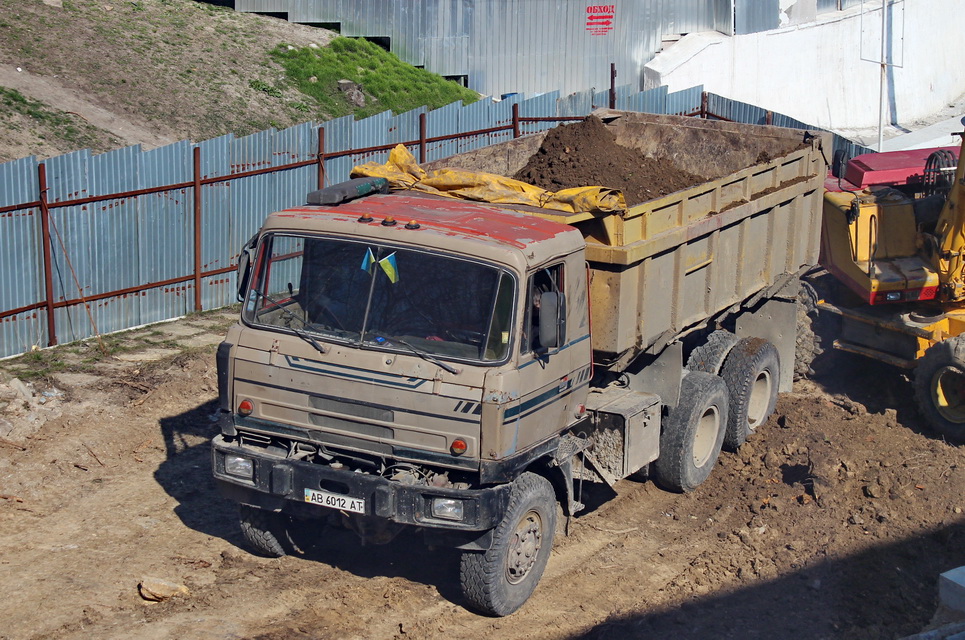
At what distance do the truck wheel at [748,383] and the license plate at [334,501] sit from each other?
4.08 metres

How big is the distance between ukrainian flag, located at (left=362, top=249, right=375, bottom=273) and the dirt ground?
2128mm

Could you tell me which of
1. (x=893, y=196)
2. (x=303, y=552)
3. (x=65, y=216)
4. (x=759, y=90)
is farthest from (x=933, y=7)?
(x=303, y=552)

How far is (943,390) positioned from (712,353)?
2273 mm

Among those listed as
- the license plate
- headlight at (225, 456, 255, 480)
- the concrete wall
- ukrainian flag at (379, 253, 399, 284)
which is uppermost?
the concrete wall

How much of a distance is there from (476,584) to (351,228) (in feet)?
7.58

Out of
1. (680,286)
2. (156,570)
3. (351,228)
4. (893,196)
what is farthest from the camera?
(893,196)

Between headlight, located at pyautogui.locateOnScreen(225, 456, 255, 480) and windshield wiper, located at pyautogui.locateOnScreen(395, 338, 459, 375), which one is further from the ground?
windshield wiper, located at pyautogui.locateOnScreen(395, 338, 459, 375)

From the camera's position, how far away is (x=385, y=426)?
621 cm

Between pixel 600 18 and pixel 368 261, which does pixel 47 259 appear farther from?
pixel 600 18

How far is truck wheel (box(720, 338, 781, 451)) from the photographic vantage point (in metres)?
9.27

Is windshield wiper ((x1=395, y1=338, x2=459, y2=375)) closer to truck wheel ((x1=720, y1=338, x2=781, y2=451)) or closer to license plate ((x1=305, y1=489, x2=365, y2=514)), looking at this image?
license plate ((x1=305, y1=489, x2=365, y2=514))

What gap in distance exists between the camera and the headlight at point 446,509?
20.3 feet

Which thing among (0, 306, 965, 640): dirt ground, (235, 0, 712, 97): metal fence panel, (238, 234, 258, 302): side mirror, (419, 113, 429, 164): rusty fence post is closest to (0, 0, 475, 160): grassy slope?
(235, 0, 712, 97): metal fence panel

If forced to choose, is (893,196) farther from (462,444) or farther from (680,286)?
(462,444)
